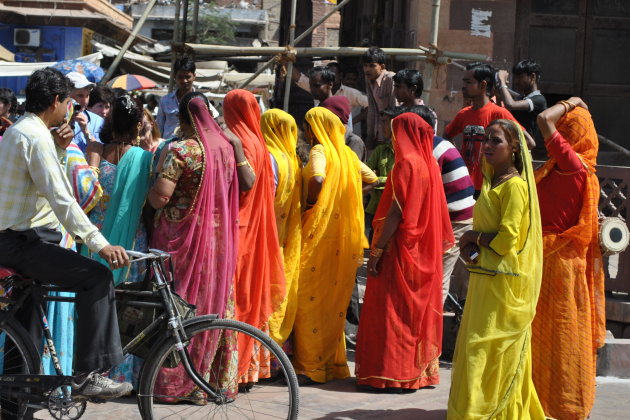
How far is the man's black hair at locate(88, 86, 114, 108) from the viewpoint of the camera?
7617 millimetres

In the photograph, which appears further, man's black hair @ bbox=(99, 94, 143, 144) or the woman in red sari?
the woman in red sari

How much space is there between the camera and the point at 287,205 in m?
6.61

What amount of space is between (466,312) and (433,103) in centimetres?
519

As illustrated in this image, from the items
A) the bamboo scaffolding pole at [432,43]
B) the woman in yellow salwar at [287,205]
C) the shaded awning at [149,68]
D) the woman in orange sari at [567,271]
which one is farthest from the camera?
the shaded awning at [149,68]

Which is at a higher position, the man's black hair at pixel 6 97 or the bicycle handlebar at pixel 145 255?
the man's black hair at pixel 6 97

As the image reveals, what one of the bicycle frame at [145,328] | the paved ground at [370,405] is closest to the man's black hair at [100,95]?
the paved ground at [370,405]

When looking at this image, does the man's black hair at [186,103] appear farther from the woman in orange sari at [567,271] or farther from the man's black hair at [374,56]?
the man's black hair at [374,56]

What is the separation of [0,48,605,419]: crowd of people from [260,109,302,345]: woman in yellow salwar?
1cm

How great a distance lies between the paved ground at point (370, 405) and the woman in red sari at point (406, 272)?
0.14 metres

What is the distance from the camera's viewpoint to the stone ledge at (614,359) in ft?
23.2

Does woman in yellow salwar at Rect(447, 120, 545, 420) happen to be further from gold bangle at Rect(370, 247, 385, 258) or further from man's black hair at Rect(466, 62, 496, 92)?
man's black hair at Rect(466, 62, 496, 92)

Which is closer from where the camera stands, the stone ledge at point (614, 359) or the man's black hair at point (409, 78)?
the stone ledge at point (614, 359)

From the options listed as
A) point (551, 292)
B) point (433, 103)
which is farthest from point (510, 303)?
point (433, 103)

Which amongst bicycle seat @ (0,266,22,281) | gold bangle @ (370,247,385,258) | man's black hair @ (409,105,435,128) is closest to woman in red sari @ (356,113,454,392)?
gold bangle @ (370,247,385,258)
